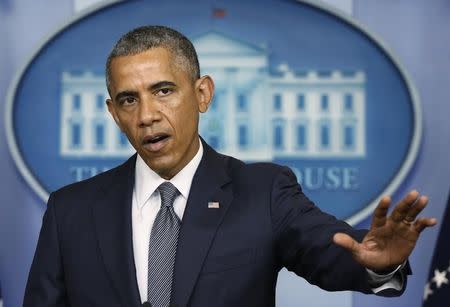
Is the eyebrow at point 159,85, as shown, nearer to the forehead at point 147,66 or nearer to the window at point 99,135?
the forehead at point 147,66

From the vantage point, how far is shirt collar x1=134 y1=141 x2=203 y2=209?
1831 mm

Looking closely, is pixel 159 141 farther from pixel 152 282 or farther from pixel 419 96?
pixel 419 96

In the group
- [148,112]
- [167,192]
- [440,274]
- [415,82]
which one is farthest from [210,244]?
[415,82]

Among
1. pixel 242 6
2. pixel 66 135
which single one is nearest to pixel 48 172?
pixel 66 135

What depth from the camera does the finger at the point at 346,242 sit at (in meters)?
1.44

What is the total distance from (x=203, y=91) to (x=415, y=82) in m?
1.37

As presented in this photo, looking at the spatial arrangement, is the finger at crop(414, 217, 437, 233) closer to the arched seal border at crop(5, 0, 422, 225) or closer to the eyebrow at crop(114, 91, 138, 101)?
the eyebrow at crop(114, 91, 138, 101)

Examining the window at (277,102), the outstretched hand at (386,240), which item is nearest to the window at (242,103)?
the window at (277,102)

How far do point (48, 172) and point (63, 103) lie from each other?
0.28 m

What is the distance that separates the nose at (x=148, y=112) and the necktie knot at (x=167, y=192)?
6.3 inches

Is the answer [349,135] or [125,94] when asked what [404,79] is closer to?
[349,135]

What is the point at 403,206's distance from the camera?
4.58 feet

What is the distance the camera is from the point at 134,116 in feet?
5.81

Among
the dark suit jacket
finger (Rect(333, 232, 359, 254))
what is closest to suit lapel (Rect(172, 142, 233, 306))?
the dark suit jacket
